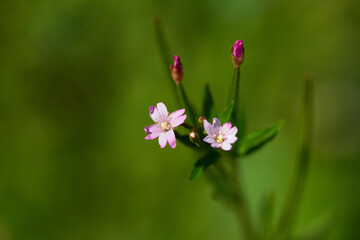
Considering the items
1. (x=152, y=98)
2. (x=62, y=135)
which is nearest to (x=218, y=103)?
(x=152, y=98)

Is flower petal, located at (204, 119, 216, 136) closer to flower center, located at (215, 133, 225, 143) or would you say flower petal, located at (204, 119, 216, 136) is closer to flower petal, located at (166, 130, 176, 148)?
flower center, located at (215, 133, 225, 143)

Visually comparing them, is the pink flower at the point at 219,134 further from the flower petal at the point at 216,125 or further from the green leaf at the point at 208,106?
the green leaf at the point at 208,106

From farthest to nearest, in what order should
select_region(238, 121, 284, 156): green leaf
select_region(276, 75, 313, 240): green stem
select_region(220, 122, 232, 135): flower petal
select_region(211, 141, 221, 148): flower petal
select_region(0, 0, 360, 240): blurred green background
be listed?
1. select_region(0, 0, 360, 240): blurred green background
2. select_region(276, 75, 313, 240): green stem
3. select_region(238, 121, 284, 156): green leaf
4. select_region(220, 122, 232, 135): flower petal
5. select_region(211, 141, 221, 148): flower petal

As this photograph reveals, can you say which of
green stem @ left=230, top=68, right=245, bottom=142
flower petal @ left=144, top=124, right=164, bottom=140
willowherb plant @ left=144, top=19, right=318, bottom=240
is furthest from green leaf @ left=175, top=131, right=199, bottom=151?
green stem @ left=230, top=68, right=245, bottom=142

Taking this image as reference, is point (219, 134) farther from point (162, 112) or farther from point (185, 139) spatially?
point (162, 112)

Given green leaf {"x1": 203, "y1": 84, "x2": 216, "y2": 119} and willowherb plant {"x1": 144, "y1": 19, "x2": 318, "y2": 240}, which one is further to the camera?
green leaf {"x1": 203, "y1": 84, "x2": 216, "y2": 119}

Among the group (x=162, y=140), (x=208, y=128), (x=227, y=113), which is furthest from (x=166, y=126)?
(x=227, y=113)

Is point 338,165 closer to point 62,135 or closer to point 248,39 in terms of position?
point 248,39
